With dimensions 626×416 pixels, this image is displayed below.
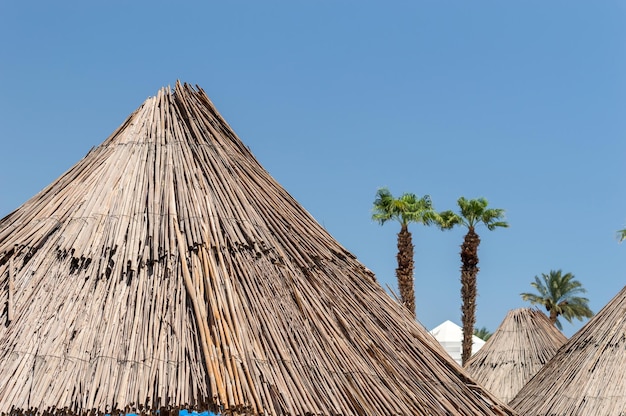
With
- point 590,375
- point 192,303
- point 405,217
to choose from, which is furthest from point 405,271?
point 192,303

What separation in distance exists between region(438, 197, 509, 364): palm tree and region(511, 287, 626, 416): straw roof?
14011mm

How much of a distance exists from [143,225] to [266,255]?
0.95 meters

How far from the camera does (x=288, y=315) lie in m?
6.54

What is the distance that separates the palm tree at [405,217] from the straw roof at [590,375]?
1358 cm

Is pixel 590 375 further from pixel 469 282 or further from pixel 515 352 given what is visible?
pixel 469 282

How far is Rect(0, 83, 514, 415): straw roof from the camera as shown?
5.76 metres

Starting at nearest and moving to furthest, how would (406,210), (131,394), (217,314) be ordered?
(131,394) < (217,314) < (406,210)

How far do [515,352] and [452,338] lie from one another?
11.7m

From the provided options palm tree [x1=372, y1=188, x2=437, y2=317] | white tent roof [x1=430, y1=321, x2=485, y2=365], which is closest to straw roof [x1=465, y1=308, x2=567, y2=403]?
palm tree [x1=372, y1=188, x2=437, y2=317]

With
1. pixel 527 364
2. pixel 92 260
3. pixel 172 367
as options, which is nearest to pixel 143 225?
pixel 92 260

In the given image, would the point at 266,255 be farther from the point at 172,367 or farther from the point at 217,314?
the point at 172,367

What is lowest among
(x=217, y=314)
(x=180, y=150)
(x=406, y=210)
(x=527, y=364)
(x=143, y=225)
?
(x=217, y=314)

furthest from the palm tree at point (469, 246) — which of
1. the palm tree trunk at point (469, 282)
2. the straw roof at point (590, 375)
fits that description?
the straw roof at point (590, 375)

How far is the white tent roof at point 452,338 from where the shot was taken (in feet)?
102
